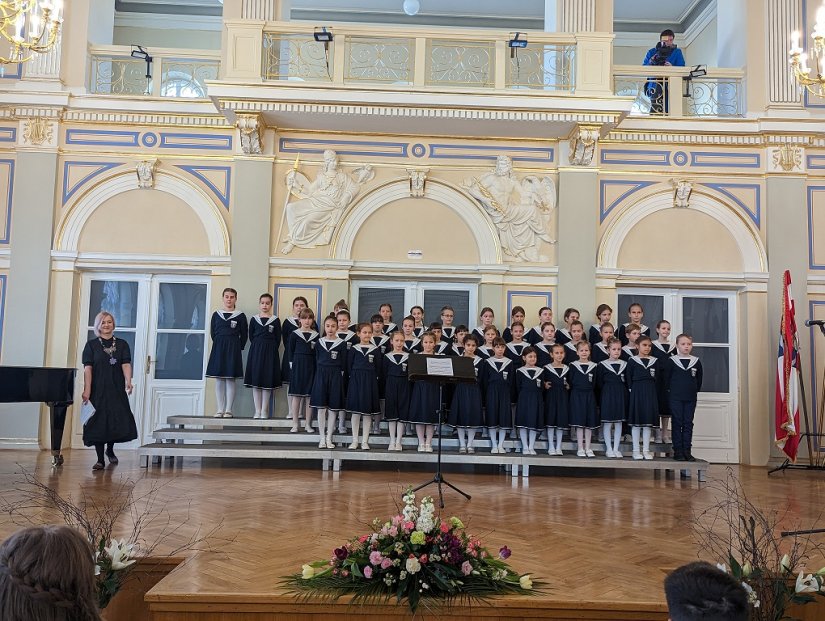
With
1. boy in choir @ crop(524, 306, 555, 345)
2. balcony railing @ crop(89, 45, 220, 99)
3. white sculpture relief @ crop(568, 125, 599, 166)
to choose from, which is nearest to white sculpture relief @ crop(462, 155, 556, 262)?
white sculpture relief @ crop(568, 125, 599, 166)

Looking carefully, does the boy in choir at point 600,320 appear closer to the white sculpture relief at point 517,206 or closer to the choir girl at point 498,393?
the white sculpture relief at point 517,206

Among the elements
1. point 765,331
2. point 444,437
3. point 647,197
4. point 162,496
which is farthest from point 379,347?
point 765,331

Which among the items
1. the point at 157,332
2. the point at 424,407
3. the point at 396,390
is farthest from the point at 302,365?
the point at 157,332

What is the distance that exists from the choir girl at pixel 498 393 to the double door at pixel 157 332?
3655 millimetres

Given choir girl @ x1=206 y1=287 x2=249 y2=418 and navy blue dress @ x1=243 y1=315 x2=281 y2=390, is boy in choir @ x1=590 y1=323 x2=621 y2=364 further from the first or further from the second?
choir girl @ x1=206 y1=287 x2=249 y2=418

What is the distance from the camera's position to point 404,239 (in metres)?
9.50

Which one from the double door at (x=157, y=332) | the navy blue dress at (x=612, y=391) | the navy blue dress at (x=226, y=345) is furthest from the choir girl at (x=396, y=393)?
the double door at (x=157, y=332)

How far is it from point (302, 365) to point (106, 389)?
200 cm

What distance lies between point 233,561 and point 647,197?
24.5 ft

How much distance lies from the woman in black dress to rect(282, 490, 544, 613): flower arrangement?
4.76m

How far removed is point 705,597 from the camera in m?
1.73

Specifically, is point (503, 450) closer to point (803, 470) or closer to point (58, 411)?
point (803, 470)

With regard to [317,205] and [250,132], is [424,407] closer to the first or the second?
[317,205]

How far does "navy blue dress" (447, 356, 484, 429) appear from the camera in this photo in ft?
25.8
